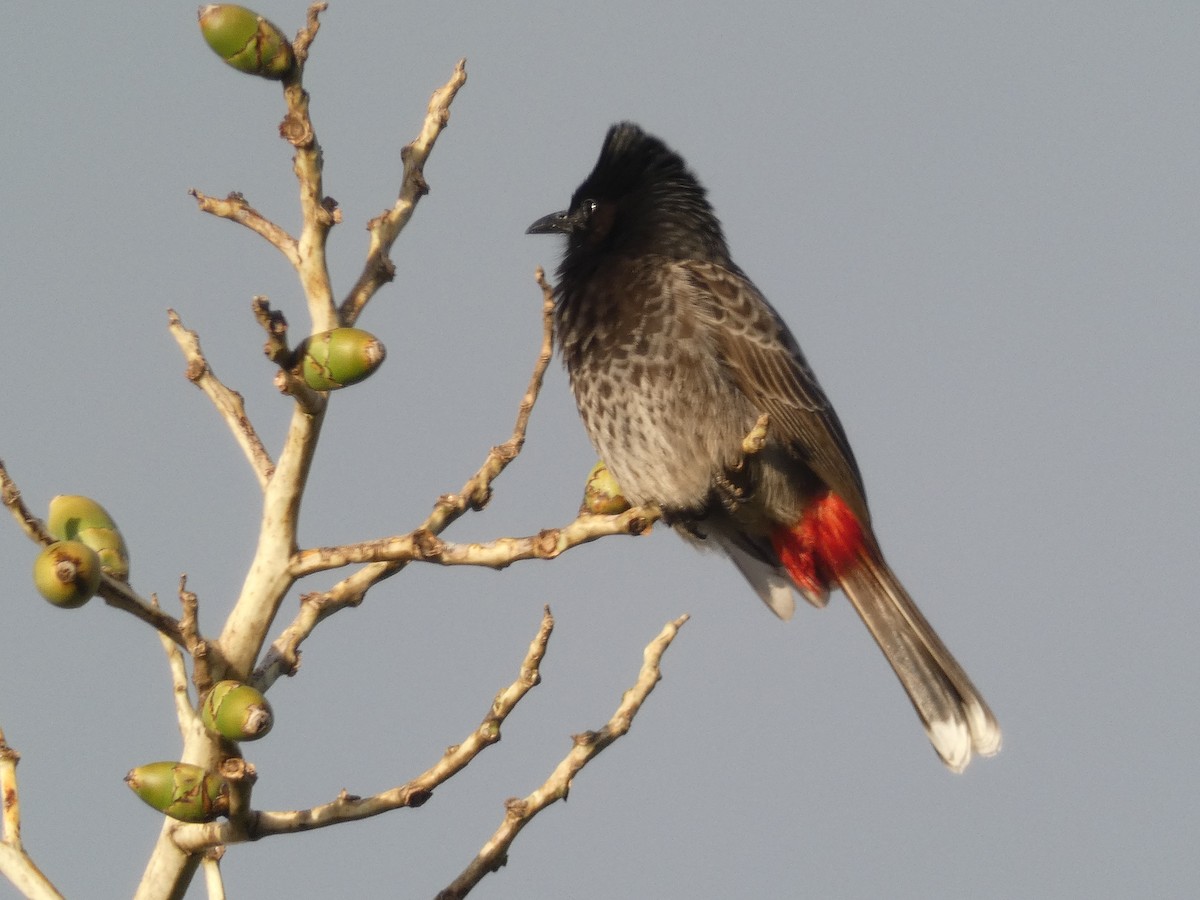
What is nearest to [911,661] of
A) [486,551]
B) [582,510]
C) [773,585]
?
[773,585]

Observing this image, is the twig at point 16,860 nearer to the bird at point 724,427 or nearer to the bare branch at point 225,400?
the bare branch at point 225,400

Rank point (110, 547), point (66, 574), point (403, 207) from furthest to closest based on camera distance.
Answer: point (403, 207)
point (110, 547)
point (66, 574)

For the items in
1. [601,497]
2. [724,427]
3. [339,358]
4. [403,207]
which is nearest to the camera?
[339,358]

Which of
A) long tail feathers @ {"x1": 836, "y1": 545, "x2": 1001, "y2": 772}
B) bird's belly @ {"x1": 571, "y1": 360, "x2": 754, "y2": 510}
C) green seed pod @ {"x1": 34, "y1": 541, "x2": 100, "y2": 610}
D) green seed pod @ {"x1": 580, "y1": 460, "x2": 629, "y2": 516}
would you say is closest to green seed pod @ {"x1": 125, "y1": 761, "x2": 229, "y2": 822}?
green seed pod @ {"x1": 34, "y1": 541, "x2": 100, "y2": 610}

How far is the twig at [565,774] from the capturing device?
2623 millimetres

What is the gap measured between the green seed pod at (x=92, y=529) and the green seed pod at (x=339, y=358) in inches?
20.7

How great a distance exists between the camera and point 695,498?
17.3ft

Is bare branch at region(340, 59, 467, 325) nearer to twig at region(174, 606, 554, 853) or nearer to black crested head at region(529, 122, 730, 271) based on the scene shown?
twig at region(174, 606, 554, 853)

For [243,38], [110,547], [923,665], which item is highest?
[243,38]

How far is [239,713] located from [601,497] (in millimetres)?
1968

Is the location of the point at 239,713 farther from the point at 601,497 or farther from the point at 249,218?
the point at 601,497

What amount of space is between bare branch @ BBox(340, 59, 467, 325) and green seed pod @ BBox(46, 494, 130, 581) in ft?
2.01

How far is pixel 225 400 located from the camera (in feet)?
10.3

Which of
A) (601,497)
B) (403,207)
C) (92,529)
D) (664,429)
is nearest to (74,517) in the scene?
(92,529)
